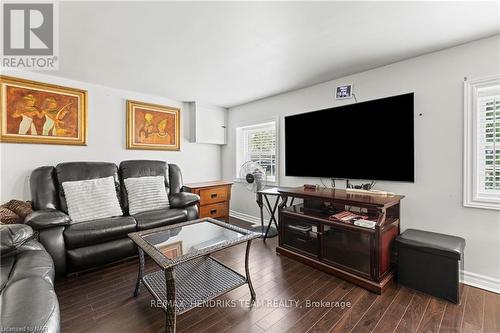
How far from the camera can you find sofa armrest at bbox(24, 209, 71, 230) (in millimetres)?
1920

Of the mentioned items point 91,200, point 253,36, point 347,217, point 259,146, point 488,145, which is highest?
point 253,36

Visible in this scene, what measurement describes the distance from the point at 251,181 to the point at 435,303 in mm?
2295

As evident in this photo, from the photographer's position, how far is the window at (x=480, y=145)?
6.32 ft

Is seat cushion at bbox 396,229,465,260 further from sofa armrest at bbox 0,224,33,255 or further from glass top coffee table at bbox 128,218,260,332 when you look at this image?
sofa armrest at bbox 0,224,33,255

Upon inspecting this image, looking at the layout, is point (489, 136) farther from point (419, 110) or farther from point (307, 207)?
point (307, 207)

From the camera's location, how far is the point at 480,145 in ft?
6.47

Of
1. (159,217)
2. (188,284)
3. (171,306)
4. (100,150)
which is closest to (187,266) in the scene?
(188,284)

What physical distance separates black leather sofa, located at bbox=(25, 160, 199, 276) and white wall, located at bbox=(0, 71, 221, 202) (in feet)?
0.88

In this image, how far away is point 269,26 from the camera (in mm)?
1758

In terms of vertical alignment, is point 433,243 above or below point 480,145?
below

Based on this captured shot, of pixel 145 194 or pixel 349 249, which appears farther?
pixel 145 194

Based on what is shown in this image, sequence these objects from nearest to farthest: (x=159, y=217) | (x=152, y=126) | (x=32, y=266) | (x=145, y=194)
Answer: (x=32, y=266)
(x=159, y=217)
(x=145, y=194)
(x=152, y=126)

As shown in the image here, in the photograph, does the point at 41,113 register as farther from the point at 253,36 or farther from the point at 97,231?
the point at 253,36

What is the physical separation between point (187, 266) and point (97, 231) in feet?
3.18
